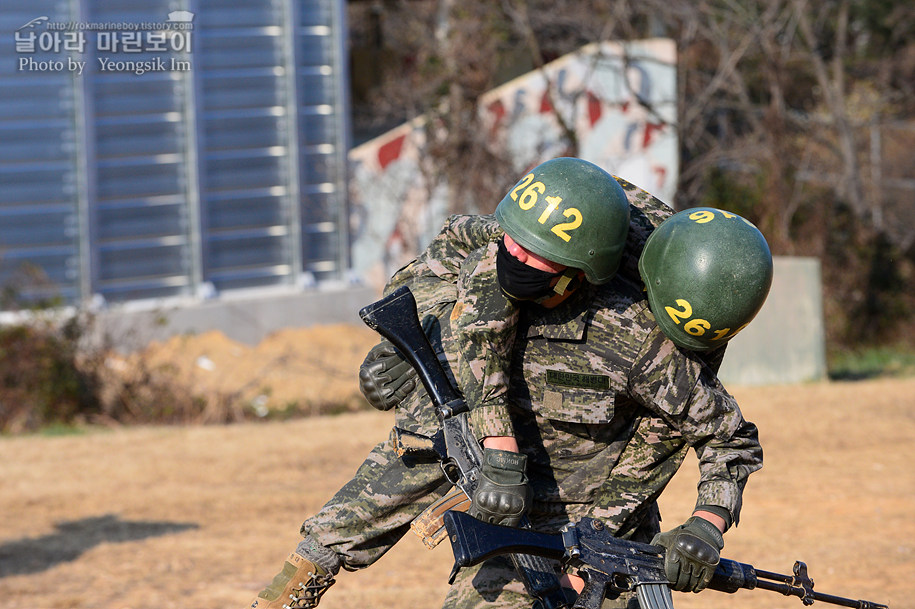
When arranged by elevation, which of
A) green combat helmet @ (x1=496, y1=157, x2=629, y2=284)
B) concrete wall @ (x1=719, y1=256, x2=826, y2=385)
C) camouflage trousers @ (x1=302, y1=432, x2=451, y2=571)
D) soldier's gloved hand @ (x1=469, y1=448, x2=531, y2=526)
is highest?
green combat helmet @ (x1=496, y1=157, x2=629, y2=284)

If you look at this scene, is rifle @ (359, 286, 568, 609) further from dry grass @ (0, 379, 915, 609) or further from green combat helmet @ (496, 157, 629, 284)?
dry grass @ (0, 379, 915, 609)

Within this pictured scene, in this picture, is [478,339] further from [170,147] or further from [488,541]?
[170,147]

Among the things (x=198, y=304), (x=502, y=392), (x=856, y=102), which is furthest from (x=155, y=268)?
(x=856, y=102)

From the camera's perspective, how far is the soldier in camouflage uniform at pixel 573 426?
A: 3.47 meters

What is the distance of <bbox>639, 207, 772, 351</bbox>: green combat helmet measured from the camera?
3293mm

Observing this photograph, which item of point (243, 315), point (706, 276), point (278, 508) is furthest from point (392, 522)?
point (243, 315)

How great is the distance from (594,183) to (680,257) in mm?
349

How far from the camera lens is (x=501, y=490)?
334 centimetres

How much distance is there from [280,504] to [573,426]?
479cm

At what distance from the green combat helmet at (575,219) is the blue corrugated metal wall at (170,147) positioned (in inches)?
358

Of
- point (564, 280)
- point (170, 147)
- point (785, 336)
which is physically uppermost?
point (170, 147)

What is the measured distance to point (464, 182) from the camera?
1445 centimetres

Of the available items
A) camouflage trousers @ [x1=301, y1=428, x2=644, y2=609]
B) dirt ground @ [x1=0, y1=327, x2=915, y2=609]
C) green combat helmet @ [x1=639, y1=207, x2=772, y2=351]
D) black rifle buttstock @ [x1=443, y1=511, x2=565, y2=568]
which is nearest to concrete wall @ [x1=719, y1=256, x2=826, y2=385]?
dirt ground @ [x1=0, y1=327, x2=915, y2=609]

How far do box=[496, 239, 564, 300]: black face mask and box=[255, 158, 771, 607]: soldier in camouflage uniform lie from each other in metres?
0.22
